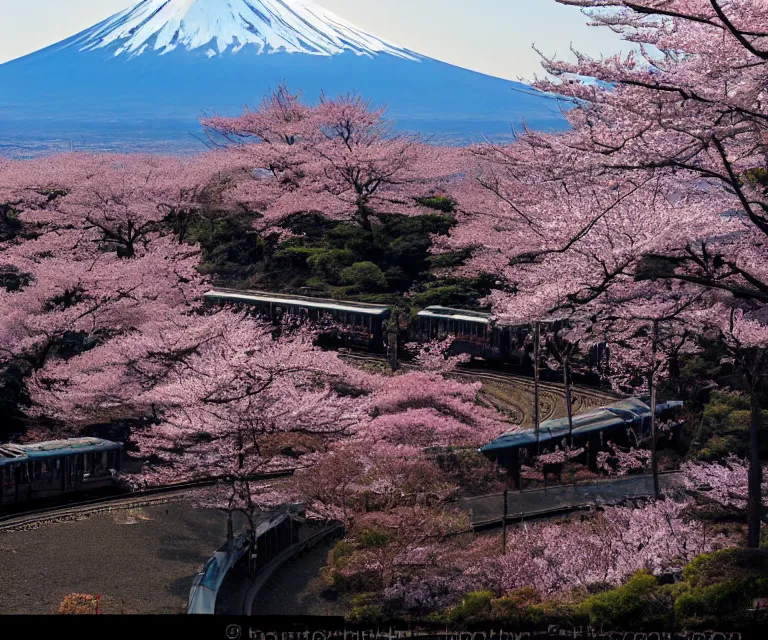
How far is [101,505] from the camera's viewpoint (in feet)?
55.6

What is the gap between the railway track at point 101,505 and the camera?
627 inches

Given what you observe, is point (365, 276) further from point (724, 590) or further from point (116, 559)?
point (724, 590)

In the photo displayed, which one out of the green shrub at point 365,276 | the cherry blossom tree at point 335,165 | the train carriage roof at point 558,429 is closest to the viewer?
the train carriage roof at point 558,429

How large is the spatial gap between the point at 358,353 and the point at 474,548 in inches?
484

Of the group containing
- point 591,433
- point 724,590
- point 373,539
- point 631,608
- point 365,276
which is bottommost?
point 373,539

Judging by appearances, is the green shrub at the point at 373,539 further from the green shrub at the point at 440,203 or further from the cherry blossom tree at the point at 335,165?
the green shrub at the point at 440,203

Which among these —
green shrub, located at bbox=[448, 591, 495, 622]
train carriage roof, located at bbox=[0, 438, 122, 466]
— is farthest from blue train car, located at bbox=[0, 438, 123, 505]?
green shrub, located at bbox=[448, 591, 495, 622]

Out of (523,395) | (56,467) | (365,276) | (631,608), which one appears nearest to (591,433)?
(523,395)

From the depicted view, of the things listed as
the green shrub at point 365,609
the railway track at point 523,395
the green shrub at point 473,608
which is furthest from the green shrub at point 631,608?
the railway track at point 523,395

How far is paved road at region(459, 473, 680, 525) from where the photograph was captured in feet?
53.4

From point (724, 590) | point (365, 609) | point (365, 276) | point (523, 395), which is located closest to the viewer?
point (724, 590)

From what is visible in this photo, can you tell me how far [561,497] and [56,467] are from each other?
8823 millimetres

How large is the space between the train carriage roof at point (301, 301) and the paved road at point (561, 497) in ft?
30.6

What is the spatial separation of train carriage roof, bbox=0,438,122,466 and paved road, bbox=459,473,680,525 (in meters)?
6.68
